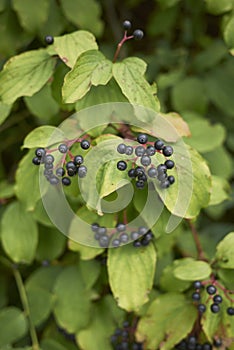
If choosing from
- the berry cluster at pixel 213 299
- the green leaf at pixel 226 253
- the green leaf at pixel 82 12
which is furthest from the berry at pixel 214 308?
the green leaf at pixel 82 12

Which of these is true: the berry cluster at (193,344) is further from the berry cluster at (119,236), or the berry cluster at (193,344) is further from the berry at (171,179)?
the berry at (171,179)

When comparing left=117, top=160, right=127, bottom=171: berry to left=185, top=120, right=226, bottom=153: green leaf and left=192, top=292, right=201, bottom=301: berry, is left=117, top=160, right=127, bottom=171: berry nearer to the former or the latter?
left=192, top=292, right=201, bottom=301: berry

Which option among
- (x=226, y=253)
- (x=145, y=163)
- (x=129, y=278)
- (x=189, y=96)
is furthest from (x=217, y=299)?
(x=189, y=96)

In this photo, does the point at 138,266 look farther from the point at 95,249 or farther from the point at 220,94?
the point at 220,94

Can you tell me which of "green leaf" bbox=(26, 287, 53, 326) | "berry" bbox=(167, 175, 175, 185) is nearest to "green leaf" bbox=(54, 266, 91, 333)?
"green leaf" bbox=(26, 287, 53, 326)

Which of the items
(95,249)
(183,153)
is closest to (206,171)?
(183,153)

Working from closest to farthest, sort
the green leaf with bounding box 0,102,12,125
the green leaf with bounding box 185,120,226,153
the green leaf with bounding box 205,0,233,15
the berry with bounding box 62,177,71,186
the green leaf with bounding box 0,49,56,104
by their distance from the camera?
the berry with bounding box 62,177,71,186, the green leaf with bounding box 0,49,56,104, the green leaf with bounding box 0,102,12,125, the green leaf with bounding box 205,0,233,15, the green leaf with bounding box 185,120,226,153

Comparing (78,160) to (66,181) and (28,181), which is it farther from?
(28,181)
